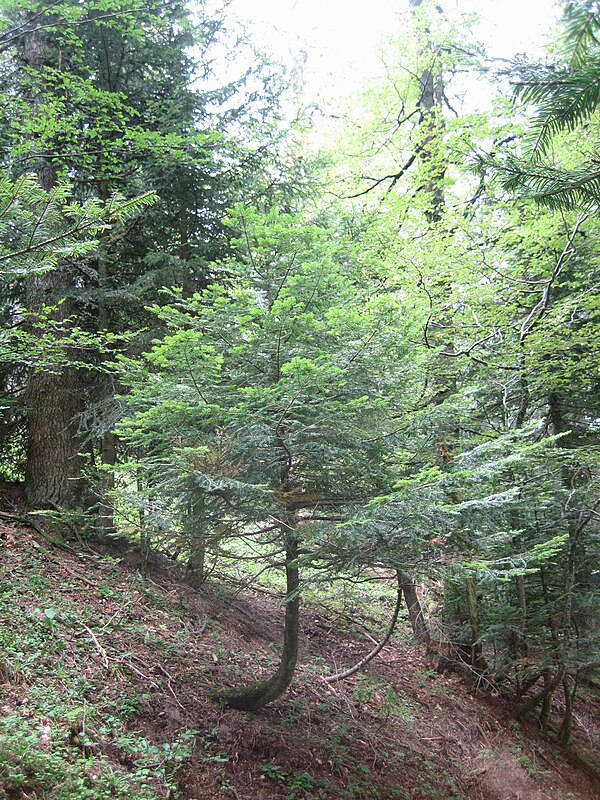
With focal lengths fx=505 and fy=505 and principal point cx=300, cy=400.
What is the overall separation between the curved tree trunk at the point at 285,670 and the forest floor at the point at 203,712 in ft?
0.44

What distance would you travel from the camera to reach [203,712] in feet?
16.4

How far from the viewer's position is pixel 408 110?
10508 mm

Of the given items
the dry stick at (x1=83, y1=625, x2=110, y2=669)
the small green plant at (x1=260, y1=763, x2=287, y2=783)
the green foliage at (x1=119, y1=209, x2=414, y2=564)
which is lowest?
the small green plant at (x1=260, y1=763, x2=287, y2=783)

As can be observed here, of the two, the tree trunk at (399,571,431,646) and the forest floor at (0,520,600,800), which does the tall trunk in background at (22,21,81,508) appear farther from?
the tree trunk at (399,571,431,646)

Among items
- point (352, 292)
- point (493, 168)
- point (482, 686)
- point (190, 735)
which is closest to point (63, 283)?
point (352, 292)

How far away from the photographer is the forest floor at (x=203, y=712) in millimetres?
3831

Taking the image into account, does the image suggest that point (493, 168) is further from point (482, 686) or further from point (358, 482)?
point (482, 686)

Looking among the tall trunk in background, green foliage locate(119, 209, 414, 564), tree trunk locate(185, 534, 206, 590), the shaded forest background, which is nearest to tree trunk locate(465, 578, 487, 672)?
the shaded forest background

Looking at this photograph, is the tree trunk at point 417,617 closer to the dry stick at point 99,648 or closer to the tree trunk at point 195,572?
the tree trunk at point 195,572

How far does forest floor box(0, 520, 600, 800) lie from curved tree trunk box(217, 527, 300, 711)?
0.44 feet

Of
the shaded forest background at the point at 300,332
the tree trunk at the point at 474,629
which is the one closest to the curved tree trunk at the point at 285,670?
the shaded forest background at the point at 300,332

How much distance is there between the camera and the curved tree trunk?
4816 mm

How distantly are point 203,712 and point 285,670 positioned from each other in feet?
2.98

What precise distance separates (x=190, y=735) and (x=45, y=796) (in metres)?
1.75
